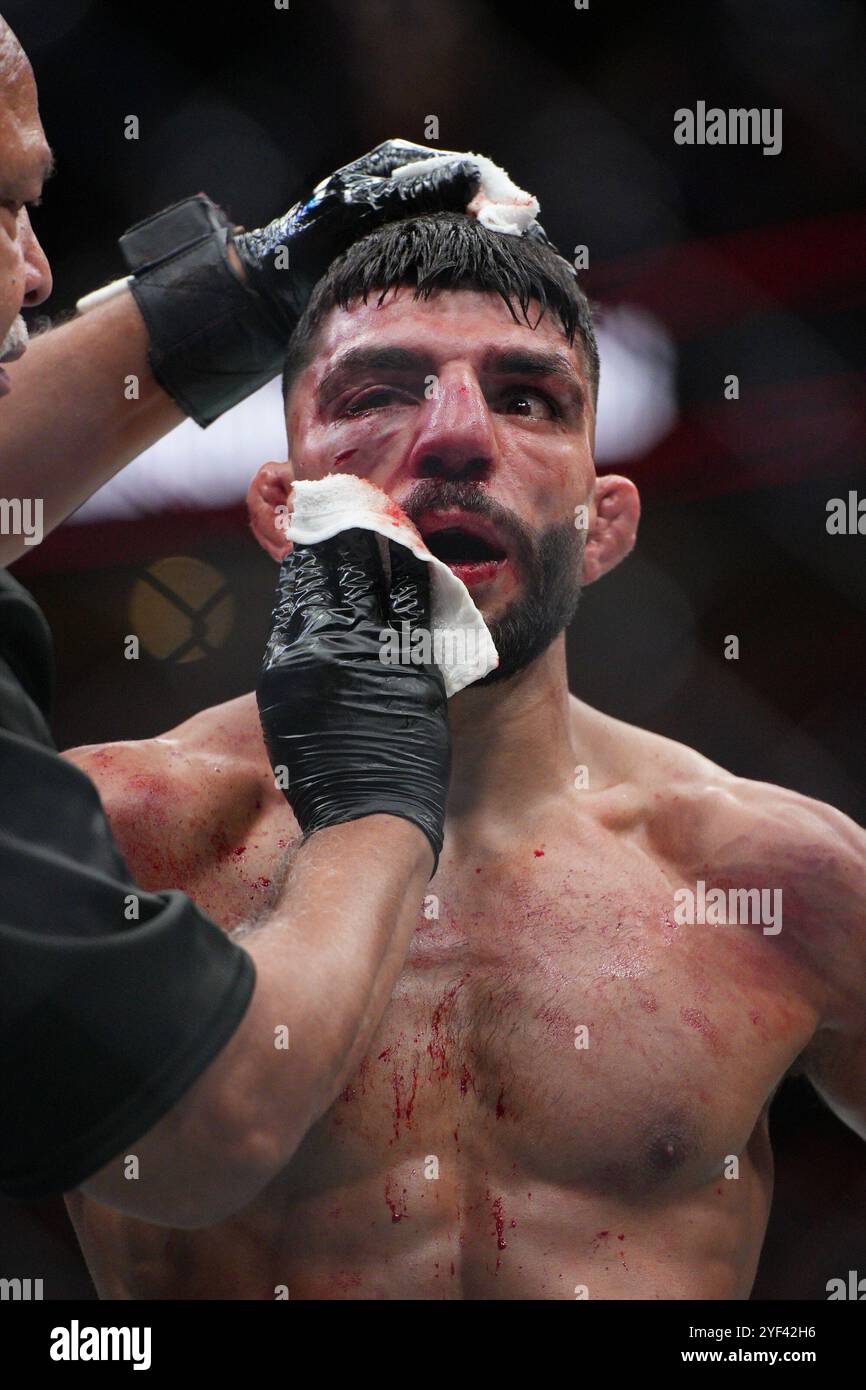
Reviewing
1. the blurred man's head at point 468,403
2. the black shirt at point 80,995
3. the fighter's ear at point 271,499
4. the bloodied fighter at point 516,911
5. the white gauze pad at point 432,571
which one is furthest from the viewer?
the fighter's ear at point 271,499

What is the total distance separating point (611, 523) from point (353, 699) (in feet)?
2.53

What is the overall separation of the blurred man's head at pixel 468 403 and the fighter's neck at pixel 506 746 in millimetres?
92

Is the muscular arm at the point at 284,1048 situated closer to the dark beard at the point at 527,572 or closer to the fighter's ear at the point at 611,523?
the dark beard at the point at 527,572

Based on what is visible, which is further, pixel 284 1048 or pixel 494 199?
pixel 494 199

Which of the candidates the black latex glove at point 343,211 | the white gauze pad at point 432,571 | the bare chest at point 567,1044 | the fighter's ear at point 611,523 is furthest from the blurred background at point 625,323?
the white gauze pad at point 432,571

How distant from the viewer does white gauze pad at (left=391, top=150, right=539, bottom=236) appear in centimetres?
170

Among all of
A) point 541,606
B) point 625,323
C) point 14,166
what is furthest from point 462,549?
point 625,323

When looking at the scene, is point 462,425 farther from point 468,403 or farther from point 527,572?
point 527,572

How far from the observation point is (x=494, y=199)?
176 centimetres

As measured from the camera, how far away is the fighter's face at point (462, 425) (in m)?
1.61

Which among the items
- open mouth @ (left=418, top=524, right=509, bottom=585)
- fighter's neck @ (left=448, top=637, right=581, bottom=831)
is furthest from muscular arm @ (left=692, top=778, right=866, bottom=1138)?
open mouth @ (left=418, top=524, right=509, bottom=585)

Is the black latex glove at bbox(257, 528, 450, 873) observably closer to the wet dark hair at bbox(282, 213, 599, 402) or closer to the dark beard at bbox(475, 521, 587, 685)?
the dark beard at bbox(475, 521, 587, 685)
